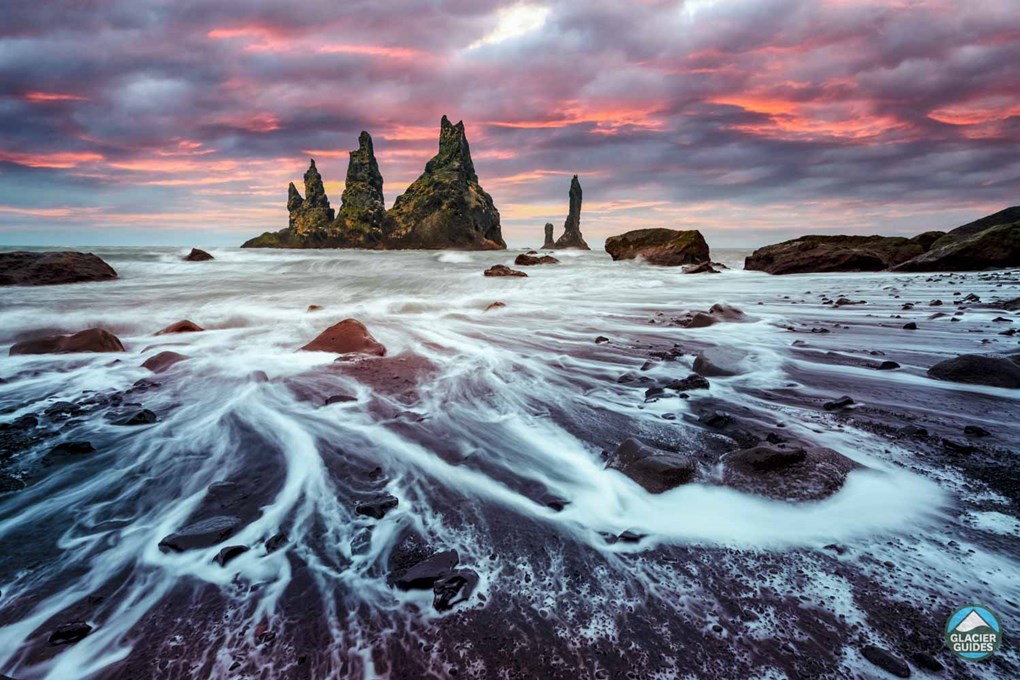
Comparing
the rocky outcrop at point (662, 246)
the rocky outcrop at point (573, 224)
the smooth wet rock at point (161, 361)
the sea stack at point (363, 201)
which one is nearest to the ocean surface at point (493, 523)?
the smooth wet rock at point (161, 361)

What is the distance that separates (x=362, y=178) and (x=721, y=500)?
378ft

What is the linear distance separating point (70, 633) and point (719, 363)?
549cm

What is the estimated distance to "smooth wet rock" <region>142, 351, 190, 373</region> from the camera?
603cm

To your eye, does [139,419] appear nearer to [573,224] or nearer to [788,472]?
[788,472]

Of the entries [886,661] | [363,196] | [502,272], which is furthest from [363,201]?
[886,661]

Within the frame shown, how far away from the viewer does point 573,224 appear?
11494 centimetres

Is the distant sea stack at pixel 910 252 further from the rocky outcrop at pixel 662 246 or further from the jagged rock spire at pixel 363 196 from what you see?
the jagged rock spire at pixel 363 196

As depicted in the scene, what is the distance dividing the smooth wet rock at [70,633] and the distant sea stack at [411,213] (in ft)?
332

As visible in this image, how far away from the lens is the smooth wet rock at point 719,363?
5164 mm

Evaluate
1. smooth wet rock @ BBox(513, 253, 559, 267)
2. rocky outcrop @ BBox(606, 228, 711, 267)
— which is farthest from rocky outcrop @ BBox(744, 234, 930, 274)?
smooth wet rock @ BBox(513, 253, 559, 267)

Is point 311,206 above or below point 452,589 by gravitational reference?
above

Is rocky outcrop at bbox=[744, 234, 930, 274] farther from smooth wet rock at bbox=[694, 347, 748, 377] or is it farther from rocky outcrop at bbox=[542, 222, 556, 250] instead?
rocky outcrop at bbox=[542, 222, 556, 250]

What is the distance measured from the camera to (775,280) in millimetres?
18359

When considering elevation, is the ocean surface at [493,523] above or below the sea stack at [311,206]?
below
